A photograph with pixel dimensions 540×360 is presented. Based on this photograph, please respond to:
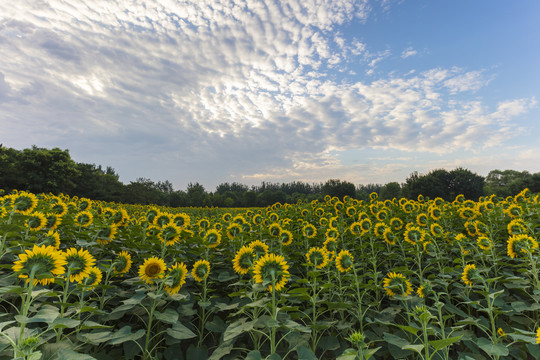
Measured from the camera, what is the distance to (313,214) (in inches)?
278

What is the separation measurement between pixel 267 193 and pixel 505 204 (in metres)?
51.3

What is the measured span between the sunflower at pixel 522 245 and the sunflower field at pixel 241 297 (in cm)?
2

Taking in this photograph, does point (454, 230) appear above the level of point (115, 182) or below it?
below

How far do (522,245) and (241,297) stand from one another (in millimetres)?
3865

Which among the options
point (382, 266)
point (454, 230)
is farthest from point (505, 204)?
point (382, 266)

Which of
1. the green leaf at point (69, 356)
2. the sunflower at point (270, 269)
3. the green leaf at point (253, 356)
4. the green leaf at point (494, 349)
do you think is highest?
the sunflower at point (270, 269)

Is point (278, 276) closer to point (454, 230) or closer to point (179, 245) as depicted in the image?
point (179, 245)

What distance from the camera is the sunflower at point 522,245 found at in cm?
322

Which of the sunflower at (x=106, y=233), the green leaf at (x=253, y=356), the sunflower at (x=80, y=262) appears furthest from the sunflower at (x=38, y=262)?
the sunflower at (x=106, y=233)

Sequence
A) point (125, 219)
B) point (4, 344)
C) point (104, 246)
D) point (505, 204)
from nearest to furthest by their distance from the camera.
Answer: point (4, 344) → point (104, 246) → point (125, 219) → point (505, 204)

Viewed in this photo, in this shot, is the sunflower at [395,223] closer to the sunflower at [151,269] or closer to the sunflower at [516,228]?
the sunflower at [516,228]

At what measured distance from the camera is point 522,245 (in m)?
3.36

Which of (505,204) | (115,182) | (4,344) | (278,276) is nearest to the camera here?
(4,344)

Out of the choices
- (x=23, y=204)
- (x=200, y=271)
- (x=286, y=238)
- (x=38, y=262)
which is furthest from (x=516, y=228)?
(x=23, y=204)
